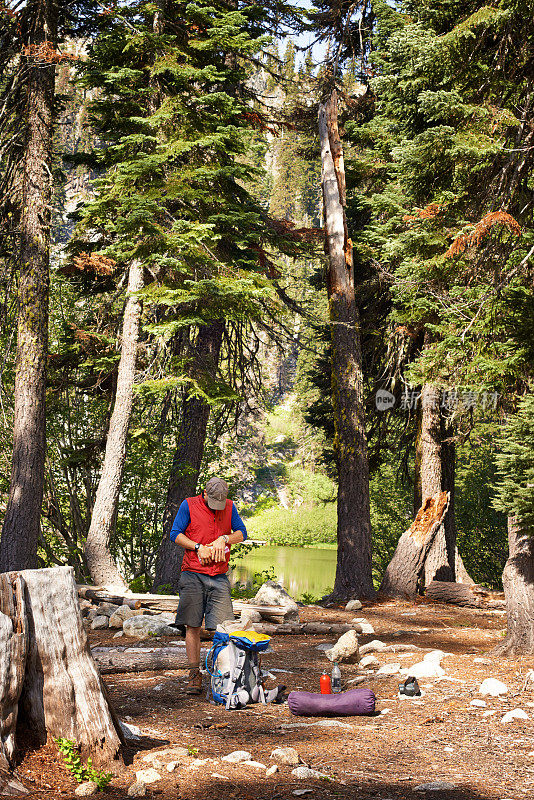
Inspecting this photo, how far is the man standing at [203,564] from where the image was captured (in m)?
5.60

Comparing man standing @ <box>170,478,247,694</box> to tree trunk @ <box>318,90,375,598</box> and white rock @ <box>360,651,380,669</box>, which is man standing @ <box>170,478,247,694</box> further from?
tree trunk @ <box>318,90,375,598</box>

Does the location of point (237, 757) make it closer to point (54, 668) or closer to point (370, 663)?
point (54, 668)

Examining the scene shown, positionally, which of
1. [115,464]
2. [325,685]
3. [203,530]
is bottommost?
[325,685]

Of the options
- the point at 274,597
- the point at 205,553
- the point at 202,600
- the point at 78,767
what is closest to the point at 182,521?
the point at 205,553

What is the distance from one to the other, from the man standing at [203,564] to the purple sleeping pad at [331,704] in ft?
3.34

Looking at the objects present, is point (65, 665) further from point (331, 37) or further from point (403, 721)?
point (331, 37)

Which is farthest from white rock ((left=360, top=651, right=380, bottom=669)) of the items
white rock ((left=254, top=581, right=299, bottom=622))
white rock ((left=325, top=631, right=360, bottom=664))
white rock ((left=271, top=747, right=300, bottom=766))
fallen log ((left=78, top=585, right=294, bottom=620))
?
white rock ((left=271, top=747, right=300, bottom=766))

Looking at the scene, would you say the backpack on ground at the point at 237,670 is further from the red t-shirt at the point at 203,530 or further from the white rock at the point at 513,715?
the white rock at the point at 513,715

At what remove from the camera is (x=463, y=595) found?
37.3 ft

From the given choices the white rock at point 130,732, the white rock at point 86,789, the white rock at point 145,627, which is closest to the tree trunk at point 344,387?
the white rock at point 145,627

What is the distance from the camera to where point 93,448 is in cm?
1245

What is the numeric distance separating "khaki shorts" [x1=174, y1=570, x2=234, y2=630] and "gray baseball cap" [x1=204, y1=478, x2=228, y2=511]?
1.94 feet

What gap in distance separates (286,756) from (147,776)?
78cm

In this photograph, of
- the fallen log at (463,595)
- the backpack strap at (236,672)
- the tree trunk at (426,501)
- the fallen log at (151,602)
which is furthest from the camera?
the tree trunk at (426,501)
